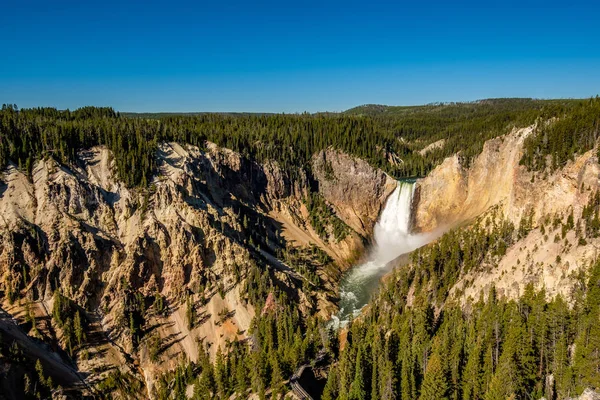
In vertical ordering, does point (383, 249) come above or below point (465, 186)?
below

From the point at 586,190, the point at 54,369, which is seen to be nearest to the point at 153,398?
the point at 54,369

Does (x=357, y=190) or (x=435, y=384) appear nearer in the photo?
(x=435, y=384)

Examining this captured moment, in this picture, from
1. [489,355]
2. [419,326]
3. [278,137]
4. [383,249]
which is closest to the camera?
[489,355]

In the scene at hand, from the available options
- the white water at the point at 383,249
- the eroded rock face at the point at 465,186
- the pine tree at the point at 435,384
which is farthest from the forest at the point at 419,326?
the white water at the point at 383,249

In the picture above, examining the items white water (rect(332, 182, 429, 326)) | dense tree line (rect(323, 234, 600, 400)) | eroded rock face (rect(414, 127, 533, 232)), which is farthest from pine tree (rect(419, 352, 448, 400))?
eroded rock face (rect(414, 127, 533, 232))

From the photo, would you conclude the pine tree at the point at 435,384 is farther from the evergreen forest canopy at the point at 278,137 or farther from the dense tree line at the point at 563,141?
the evergreen forest canopy at the point at 278,137

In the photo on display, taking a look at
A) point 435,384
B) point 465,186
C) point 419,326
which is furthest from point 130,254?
point 465,186

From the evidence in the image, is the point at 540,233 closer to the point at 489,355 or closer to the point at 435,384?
the point at 489,355

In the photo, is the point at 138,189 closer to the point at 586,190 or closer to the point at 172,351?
the point at 172,351
